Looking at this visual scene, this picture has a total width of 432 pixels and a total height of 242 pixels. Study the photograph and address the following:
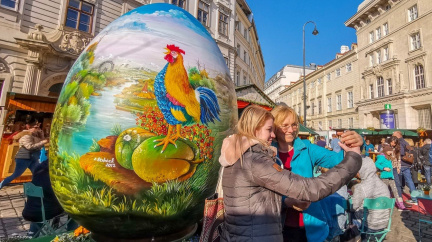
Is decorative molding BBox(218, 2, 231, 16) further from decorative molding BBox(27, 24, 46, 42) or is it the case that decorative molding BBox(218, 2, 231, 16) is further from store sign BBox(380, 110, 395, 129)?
store sign BBox(380, 110, 395, 129)

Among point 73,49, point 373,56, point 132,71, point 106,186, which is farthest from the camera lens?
point 373,56

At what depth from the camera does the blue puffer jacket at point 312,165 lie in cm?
181

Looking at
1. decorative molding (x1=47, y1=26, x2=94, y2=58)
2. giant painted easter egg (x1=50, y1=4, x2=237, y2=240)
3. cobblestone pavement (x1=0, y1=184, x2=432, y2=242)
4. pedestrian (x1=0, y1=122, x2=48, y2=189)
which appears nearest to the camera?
giant painted easter egg (x1=50, y1=4, x2=237, y2=240)

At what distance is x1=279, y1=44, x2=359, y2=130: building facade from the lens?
3475 cm

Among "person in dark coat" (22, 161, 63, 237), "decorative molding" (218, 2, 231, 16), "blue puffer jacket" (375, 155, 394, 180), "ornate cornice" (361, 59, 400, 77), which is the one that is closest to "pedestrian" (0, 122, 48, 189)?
"person in dark coat" (22, 161, 63, 237)

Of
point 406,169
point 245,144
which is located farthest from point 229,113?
point 406,169

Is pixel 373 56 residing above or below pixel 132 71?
above

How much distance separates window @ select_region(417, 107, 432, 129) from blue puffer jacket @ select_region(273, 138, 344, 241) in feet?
100

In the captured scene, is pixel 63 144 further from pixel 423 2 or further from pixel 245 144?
pixel 423 2

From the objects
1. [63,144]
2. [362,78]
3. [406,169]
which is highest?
[362,78]

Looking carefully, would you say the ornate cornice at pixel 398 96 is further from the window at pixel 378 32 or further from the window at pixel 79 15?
the window at pixel 79 15

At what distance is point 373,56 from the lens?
3036cm

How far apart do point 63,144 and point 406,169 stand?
30.7ft

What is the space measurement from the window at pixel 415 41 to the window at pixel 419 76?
7.72ft
